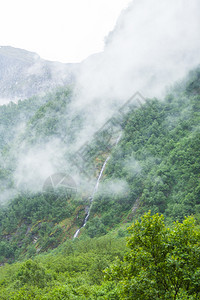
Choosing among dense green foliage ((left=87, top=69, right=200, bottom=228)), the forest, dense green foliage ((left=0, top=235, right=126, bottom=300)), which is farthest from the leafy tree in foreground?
dense green foliage ((left=87, top=69, right=200, bottom=228))

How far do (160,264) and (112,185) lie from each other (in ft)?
325

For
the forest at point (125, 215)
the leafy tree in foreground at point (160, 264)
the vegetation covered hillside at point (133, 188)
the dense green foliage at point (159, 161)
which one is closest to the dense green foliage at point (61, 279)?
the forest at point (125, 215)

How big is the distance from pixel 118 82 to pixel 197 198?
133022 millimetres

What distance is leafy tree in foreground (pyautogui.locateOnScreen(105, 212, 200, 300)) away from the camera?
14.1 m

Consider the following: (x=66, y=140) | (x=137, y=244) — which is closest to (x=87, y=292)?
(x=137, y=244)

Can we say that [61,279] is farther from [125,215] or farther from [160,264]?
[125,215]

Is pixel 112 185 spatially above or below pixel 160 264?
below

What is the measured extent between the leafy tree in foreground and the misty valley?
0.24 feet

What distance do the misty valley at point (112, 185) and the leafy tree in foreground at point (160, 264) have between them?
0.24ft

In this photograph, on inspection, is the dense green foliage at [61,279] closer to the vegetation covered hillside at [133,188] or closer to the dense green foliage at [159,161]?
the dense green foliage at [159,161]

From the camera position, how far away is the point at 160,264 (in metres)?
15.0

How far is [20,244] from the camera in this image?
389ft

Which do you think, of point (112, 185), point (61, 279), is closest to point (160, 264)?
point (61, 279)

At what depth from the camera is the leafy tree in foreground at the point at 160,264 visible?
14094 mm
